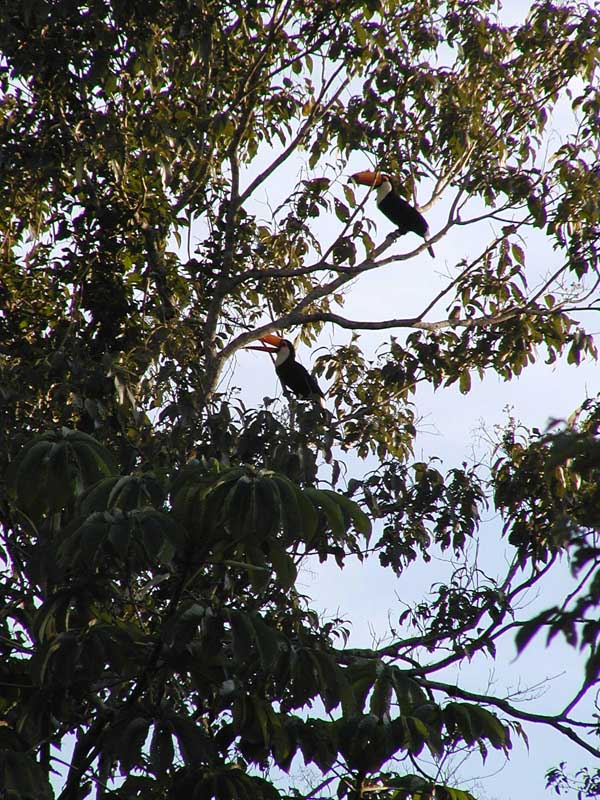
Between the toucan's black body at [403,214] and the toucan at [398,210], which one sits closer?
the toucan at [398,210]

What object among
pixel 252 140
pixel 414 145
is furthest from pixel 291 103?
pixel 414 145

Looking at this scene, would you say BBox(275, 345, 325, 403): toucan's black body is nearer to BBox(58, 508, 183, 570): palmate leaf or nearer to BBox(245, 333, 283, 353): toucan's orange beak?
BBox(245, 333, 283, 353): toucan's orange beak

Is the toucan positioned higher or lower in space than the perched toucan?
higher

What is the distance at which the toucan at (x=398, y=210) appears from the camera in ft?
20.2

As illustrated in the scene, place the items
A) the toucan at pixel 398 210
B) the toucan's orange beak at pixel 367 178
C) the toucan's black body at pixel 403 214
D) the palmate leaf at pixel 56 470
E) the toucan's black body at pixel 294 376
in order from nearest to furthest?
the palmate leaf at pixel 56 470
the toucan's orange beak at pixel 367 178
the toucan at pixel 398 210
the toucan's black body at pixel 403 214
the toucan's black body at pixel 294 376

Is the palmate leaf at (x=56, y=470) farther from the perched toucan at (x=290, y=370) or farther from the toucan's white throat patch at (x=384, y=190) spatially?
the perched toucan at (x=290, y=370)

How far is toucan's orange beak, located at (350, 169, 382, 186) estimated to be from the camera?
5.76 meters

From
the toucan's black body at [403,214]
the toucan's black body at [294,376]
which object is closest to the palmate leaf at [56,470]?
the toucan's black body at [403,214]

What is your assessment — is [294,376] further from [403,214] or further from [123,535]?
[123,535]

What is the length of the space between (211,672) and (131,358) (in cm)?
236

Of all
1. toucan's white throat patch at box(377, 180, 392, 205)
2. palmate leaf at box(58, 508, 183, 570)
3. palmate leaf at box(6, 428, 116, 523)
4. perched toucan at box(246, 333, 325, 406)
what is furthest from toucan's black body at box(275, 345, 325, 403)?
palmate leaf at box(58, 508, 183, 570)

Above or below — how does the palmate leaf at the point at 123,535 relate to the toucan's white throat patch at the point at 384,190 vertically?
below

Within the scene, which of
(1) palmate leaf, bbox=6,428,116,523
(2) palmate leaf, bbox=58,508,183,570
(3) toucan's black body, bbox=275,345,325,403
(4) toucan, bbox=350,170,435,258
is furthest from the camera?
(3) toucan's black body, bbox=275,345,325,403

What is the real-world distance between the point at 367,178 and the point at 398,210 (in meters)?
0.52
